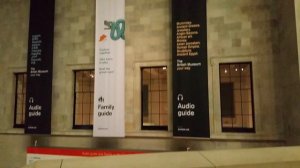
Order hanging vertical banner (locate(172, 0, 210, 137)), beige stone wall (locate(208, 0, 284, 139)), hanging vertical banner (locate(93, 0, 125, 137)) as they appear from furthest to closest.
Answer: hanging vertical banner (locate(93, 0, 125, 137))
hanging vertical banner (locate(172, 0, 210, 137))
beige stone wall (locate(208, 0, 284, 139))

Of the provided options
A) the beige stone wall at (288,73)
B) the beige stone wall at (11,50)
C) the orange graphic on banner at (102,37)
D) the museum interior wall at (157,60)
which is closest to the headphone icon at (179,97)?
the museum interior wall at (157,60)

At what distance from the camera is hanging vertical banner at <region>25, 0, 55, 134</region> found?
927cm

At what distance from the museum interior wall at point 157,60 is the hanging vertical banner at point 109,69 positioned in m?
0.23

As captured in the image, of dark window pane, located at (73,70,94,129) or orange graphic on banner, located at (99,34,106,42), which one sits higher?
orange graphic on banner, located at (99,34,106,42)

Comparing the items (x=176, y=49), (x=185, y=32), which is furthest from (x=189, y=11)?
(x=176, y=49)

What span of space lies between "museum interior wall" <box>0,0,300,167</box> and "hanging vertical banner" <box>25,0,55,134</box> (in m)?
0.23

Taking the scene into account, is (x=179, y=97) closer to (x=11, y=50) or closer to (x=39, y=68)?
(x=39, y=68)

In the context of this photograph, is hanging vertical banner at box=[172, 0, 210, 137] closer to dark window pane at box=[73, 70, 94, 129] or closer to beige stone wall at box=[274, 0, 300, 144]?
beige stone wall at box=[274, 0, 300, 144]

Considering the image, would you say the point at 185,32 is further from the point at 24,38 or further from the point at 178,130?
the point at 24,38

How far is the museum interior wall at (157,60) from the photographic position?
7.56 metres

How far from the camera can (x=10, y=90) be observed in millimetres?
10102

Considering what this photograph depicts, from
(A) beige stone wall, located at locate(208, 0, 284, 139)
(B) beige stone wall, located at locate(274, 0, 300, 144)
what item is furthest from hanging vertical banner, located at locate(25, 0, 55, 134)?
(B) beige stone wall, located at locate(274, 0, 300, 144)

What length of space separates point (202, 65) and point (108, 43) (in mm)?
Result: 3124

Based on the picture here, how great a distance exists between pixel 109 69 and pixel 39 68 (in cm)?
258
